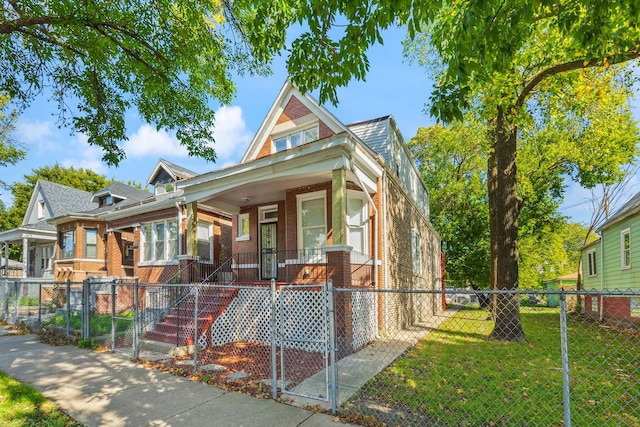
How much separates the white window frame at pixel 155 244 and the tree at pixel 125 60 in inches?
303

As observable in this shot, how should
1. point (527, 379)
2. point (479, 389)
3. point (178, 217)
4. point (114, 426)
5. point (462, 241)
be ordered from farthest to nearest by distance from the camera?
1. point (462, 241)
2. point (178, 217)
3. point (527, 379)
4. point (479, 389)
5. point (114, 426)

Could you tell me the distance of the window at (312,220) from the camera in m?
10.0

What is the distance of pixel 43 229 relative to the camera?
2162 centimetres

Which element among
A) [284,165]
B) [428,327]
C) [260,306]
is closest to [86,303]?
[260,306]

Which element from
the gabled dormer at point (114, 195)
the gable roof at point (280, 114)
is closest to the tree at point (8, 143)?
the gabled dormer at point (114, 195)

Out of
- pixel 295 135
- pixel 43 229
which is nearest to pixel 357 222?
pixel 295 135

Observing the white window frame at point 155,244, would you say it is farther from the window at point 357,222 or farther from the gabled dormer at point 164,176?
the window at point 357,222

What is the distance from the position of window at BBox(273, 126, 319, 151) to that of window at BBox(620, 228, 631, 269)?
12412 millimetres

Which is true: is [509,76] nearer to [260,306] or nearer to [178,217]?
[260,306]

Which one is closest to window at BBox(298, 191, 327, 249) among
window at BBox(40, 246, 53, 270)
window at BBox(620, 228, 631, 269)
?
window at BBox(620, 228, 631, 269)

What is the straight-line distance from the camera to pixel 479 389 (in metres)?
5.27

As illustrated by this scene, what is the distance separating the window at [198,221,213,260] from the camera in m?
15.1

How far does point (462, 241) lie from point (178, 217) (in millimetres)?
19125

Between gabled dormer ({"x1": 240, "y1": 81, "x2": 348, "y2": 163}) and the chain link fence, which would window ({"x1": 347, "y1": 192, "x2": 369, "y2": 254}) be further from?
gabled dormer ({"x1": 240, "y1": 81, "x2": 348, "y2": 163})
